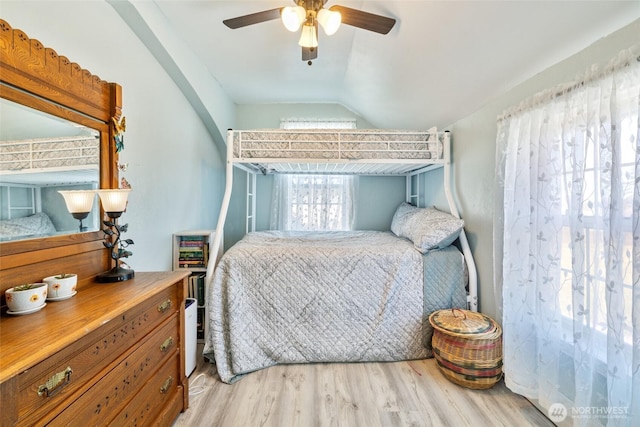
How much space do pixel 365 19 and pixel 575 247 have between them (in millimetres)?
1657

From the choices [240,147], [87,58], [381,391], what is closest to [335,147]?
[240,147]

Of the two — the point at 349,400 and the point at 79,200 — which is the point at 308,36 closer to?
the point at 79,200

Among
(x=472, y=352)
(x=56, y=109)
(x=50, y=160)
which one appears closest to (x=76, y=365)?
(x=50, y=160)

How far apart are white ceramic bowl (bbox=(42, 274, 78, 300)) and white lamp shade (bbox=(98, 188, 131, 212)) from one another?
1.21 feet

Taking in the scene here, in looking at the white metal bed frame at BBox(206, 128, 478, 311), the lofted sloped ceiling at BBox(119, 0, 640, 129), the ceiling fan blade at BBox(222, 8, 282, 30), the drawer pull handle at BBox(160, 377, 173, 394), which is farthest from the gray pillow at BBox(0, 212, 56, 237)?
the lofted sloped ceiling at BBox(119, 0, 640, 129)

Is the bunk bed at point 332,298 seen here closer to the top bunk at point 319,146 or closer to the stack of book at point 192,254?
the stack of book at point 192,254

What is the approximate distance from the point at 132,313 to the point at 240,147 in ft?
5.14

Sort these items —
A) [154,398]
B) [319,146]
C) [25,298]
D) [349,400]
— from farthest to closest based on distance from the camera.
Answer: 1. [319,146]
2. [349,400]
3. [154,398]
4. [25,298]

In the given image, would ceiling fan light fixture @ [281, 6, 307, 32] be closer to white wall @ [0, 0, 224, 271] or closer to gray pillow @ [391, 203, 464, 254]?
white wall @ [0, 0, 224, 271]

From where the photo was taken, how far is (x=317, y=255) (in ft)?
7.00

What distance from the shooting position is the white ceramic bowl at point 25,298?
3.01 ft

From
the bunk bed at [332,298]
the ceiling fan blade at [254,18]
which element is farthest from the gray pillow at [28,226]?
the ceiling fan blade at [254,18]

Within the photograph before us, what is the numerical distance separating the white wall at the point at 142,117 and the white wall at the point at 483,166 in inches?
102

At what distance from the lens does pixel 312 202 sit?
362cm
